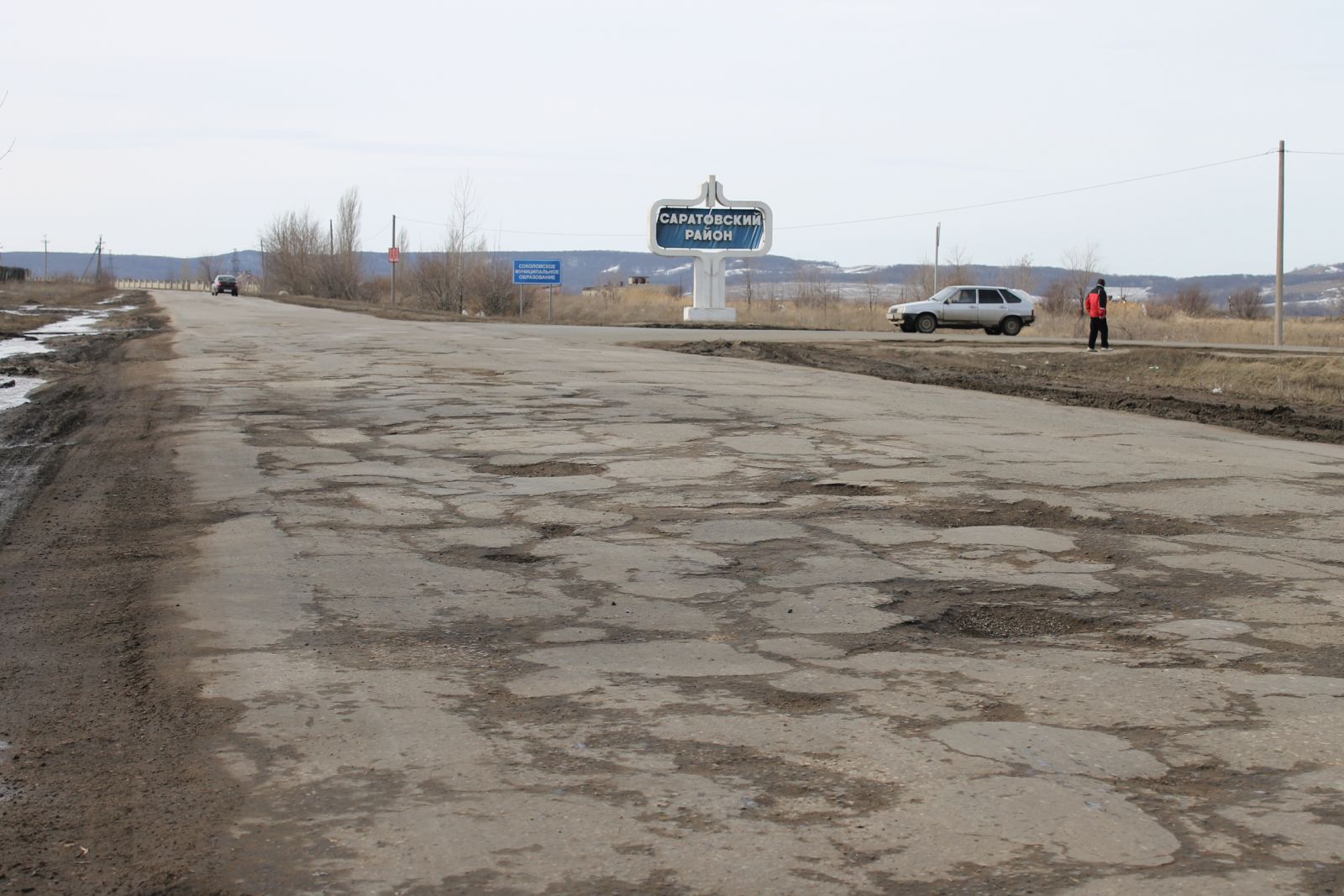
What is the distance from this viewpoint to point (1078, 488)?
27.8 feet

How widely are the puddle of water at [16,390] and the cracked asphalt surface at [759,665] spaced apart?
487 centimetres

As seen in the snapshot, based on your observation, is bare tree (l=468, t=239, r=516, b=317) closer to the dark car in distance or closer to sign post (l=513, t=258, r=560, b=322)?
sign post (l=513, t=258, r=560, b=322)

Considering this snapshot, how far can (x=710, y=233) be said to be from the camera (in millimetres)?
42562

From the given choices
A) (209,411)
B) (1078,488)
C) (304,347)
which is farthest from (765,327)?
(1078,488)

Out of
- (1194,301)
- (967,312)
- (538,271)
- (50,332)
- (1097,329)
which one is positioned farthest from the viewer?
(1194,301)

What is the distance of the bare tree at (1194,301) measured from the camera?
80.4m

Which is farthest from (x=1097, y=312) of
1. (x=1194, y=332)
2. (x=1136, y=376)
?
(x=1194, y=332)

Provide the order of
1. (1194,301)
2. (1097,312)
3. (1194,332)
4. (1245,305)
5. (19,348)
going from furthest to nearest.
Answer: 1. (1194,301)
2. (1245,305)
3. (1194,332)
4. (1097,312)
5. (19,348)

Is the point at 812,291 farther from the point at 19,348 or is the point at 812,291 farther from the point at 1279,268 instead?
the point at 19,348

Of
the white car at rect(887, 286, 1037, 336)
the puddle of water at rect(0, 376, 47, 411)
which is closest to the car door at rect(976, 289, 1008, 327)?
the white car at rect(887, 286, 1037, 336)

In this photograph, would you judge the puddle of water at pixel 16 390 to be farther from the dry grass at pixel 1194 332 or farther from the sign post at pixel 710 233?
the dry grass at pixel 1194 332

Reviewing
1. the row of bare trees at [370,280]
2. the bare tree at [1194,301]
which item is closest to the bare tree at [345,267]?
the row of bare trees at [370,280]

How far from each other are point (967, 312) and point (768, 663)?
104ft

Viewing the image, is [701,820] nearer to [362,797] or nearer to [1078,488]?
[362,797]
